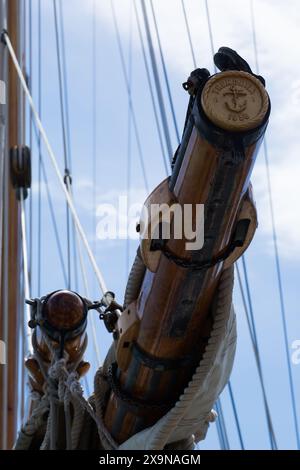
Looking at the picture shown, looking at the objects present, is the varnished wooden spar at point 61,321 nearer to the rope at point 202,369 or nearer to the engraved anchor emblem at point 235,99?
the rope at point 202,369

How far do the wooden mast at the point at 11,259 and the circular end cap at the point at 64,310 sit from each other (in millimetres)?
1601

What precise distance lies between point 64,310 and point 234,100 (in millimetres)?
1115

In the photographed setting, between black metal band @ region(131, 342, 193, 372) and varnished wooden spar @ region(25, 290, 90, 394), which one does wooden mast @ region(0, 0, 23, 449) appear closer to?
varnished wooden spar @ region(25, 290, 90, 394)

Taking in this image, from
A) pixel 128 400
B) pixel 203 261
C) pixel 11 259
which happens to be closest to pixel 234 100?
pixel 203 261

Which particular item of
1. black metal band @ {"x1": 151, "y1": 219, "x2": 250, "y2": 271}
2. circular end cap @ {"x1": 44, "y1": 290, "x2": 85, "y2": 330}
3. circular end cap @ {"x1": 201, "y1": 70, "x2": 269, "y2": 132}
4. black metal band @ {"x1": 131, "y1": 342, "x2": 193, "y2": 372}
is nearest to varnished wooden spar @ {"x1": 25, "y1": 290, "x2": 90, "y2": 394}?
circular end cap @ {"x1": 44, "y1": 290, "x2": 85, "y2": 330}

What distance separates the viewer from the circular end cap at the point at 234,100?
1896 mm

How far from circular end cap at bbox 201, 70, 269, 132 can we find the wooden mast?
2.68m

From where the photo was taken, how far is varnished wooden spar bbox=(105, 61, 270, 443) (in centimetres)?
191

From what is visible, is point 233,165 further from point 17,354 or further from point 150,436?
point 17,354

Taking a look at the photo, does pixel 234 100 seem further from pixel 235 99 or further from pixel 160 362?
pixel 160 362
